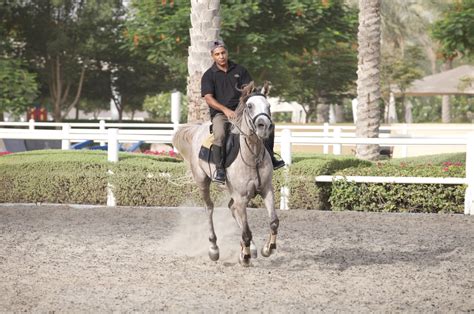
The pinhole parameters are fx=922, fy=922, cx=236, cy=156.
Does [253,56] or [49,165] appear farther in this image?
[253,56]

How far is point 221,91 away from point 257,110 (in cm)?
129

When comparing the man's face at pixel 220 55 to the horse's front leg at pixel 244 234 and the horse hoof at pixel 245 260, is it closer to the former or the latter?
the horse's front leg at pixel 244 234

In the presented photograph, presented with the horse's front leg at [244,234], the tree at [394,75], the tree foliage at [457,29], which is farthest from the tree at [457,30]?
the tree at [394,75]

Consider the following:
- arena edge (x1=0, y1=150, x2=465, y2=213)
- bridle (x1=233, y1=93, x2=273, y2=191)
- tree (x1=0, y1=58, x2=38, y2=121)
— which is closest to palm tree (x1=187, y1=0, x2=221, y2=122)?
arena edge (x1=0, y1=150, x2=465, y2=213)

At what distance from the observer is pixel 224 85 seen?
1059cm

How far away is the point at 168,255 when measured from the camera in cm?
1111

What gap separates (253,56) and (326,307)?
2979cm

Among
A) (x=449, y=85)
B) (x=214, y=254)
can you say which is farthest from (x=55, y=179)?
(x=449, y=85)

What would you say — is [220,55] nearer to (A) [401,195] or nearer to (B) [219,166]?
(B) [219,166]

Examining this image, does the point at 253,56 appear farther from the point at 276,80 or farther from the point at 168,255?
the point at 168,255

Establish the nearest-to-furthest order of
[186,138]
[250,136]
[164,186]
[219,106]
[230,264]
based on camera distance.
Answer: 1. [250,136]
2. [219,106]
3. [230,264]
4. [186,138]
5. [164,186]

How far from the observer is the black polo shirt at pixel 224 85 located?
10.6 metres

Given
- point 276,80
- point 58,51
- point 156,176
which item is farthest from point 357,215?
point 58,51

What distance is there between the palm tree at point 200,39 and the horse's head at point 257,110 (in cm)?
911
